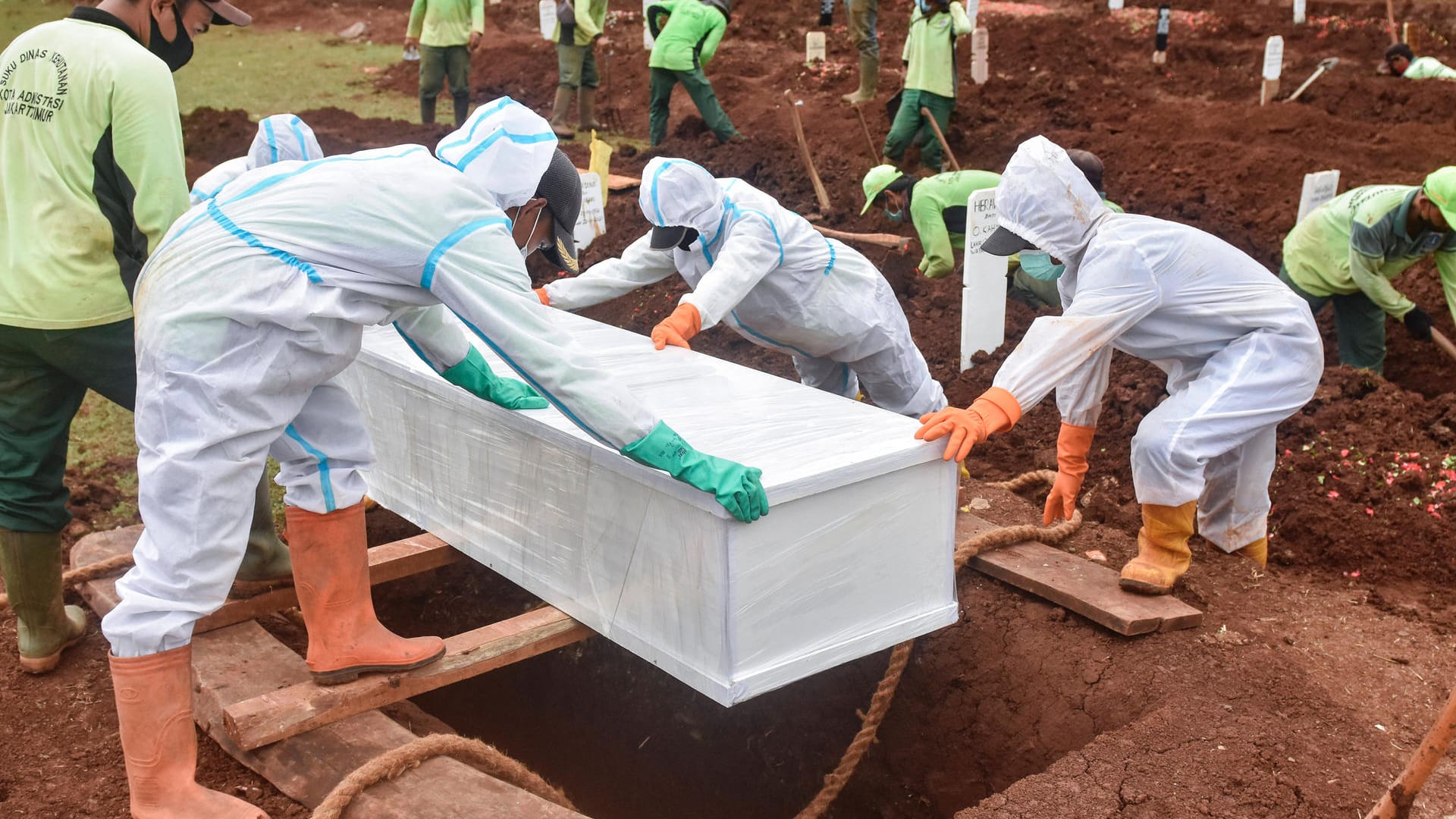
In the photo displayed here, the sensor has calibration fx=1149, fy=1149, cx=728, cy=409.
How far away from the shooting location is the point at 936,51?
367 inches

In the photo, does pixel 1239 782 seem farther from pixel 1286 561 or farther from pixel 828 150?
pixel 828 150

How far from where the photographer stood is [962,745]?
342 cm

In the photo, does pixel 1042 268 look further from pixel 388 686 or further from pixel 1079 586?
pixel 388 686

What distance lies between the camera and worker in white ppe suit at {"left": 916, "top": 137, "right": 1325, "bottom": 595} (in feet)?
10.7

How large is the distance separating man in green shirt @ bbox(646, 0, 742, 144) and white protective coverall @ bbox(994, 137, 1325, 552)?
7148mm

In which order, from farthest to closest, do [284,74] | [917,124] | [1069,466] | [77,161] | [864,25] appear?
[284,74] < [864,25] < [917,124] < [1069,466] < [77,161]

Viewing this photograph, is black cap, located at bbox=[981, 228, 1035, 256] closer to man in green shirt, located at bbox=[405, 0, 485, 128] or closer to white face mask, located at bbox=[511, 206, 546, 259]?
white face mask, located at bbox=[511, 206, 546, 259]

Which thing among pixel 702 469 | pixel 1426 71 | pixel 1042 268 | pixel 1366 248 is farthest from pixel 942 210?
pixel 1426 71

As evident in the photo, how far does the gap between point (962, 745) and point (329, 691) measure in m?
1.81

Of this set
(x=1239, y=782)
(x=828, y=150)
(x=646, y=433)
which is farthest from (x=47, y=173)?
(x=828, y=150)

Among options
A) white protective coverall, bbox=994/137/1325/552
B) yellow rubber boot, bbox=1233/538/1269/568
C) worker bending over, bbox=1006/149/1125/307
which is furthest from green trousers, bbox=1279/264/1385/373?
white protective coverall, bbox=994/137/1325/552

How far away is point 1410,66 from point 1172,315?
999 cm

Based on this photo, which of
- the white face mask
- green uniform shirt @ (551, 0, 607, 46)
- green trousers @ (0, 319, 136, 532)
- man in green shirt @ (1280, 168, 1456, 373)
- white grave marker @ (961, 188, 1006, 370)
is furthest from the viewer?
green uniform shirt @ (551, 0, 607, 46)

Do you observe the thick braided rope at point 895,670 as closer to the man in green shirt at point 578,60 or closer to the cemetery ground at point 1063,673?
the cemetery ground at point 1063,673
